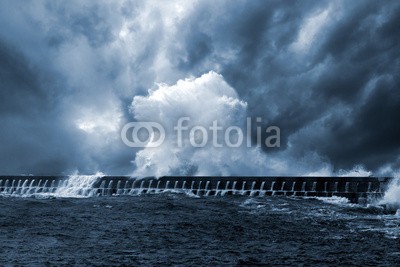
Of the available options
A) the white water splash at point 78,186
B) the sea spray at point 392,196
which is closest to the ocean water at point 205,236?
the sea spray at point 392,196

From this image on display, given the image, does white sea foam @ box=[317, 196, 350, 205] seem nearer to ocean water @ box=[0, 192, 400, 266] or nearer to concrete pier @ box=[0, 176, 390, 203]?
concrete pier @ box=[0, 176, 390, 203]

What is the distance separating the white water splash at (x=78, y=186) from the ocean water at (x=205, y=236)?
30.1 metres

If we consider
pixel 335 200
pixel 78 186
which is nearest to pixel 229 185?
pixel 335 200

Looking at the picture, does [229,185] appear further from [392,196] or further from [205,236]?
[205,236]

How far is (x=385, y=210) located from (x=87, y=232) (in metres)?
27.6

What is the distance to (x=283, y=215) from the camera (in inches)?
1508

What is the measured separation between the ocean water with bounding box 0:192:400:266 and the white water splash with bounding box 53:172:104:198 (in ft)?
98.7

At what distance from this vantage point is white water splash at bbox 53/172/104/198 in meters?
77.0

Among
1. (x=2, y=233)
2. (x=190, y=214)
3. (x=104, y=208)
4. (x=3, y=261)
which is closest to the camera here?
(x=3, y=261)

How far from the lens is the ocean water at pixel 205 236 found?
867 inches

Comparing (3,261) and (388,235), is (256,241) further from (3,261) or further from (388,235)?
(3,261)

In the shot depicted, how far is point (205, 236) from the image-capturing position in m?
29.0

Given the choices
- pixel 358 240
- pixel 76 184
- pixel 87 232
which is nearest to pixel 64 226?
pixel 87 232

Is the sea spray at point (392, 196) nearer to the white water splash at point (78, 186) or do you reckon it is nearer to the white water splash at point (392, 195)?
the white water splash at point (392, 195)
